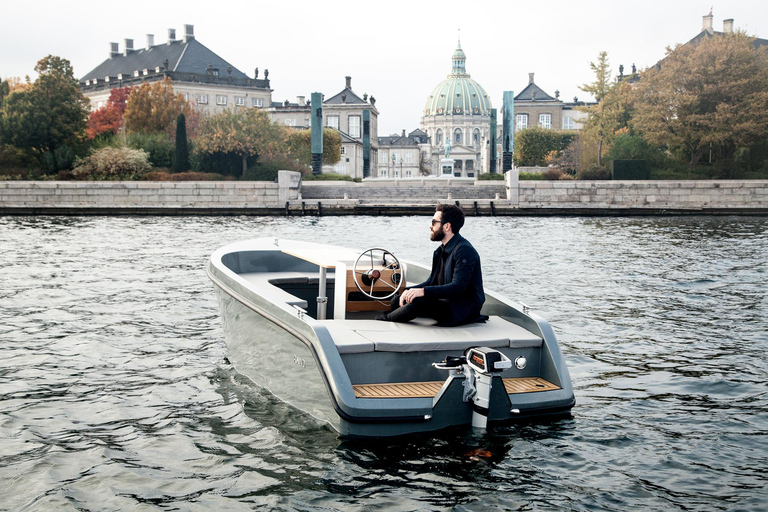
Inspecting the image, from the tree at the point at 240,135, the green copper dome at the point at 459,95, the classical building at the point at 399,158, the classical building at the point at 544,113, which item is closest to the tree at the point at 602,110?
the tree at the point at 240,135

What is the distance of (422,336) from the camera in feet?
20.2

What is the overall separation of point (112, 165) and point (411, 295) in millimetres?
42084

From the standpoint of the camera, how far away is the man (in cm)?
645

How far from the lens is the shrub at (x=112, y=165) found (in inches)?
1754

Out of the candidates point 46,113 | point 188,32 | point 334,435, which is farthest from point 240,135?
point 188,32

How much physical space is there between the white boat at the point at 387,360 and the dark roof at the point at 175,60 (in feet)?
288

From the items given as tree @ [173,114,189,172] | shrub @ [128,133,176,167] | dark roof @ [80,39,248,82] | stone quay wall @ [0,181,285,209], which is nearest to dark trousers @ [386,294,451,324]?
stone quay wall @ [0,181,285,209]

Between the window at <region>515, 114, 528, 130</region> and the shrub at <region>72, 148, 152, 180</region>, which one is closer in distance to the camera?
the shrub at <region>72, 148, 152, 180</region>

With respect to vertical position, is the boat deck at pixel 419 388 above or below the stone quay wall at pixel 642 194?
below

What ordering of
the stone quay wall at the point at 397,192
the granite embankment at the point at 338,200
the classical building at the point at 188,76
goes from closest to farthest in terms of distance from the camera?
1. the granite embankment at the point at 338,200
2. the stone quay wall at the point at 397,192
3. the classical building at the point at 188,76

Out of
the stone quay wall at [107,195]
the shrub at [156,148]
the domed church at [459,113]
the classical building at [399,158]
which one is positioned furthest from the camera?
the domed church at [459,113]

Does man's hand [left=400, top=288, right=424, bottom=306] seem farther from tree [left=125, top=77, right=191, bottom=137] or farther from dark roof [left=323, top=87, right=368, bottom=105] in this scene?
dark roof [left=323, top=87, right=368, bottom=105]

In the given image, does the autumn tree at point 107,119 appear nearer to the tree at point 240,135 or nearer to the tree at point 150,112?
the tree at point 150,112

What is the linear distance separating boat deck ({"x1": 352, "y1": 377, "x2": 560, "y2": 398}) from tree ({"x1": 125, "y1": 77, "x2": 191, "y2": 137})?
2135 inches
